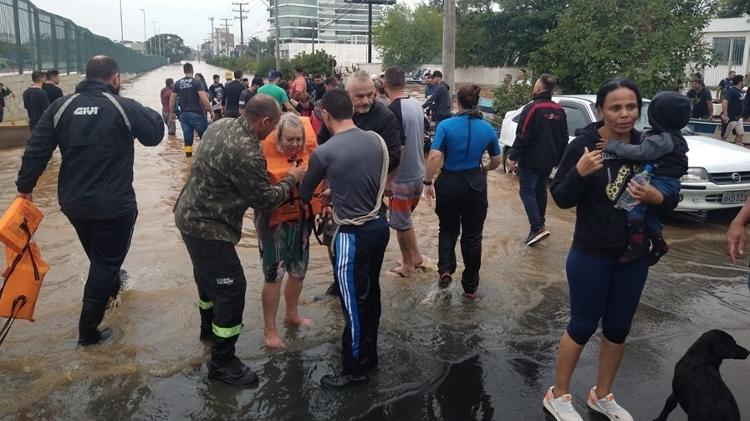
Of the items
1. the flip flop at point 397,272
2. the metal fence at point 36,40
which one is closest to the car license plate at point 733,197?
the flip flop at point 397,272

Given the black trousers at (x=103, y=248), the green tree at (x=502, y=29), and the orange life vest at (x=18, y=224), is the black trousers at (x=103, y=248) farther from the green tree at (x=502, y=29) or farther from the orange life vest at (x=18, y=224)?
the green tree at (x=502, y=29)

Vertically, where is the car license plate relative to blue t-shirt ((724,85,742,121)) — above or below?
below

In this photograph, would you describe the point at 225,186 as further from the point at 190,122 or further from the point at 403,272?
the point at 190,122

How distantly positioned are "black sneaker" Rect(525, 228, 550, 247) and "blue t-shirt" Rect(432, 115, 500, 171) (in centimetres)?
213

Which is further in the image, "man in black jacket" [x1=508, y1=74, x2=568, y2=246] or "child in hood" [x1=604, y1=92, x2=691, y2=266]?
"man in black jacket" [x1=508, y1=74, x2=568, y2=246]

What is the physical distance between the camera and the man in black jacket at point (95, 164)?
4.23 m

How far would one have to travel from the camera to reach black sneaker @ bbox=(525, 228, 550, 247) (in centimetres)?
698

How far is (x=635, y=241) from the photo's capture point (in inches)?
126

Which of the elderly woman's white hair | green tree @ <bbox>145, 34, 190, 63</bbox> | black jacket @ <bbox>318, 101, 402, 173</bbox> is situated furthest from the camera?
green tree @ <bbox>145, 34, 190, 63</bbox>

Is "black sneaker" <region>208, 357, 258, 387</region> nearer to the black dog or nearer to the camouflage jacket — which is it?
the camouflage jacket

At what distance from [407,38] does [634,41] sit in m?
55.9

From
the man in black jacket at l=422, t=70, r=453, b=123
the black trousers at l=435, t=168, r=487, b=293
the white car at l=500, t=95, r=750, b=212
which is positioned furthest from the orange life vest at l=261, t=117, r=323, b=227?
the man in black jacket at l=422, t=70, r=453, b=123

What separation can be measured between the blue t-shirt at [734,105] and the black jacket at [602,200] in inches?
491

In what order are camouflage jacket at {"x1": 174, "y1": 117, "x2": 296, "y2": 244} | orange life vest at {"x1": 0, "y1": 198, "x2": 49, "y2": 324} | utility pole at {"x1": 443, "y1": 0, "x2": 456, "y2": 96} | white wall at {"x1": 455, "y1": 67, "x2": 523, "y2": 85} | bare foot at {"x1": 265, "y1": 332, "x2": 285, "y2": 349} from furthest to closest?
white wall at {"x1": 455, "y1": 67, "x2": 523, "y2": 85} < utility pole at {"x1": 443, "y1": 0, "x2": 456, "y2": 96} < bare foot at {"x1": 265, "y1": 332, "x2": 285, "y2": 349} < orange life vest at {"x1": 0, "y1": 198, "x2": 49, "y2": 324} < camouflage jacket at {"x1": 174, "y1": 117, "x2": 296, "y2": 244}
